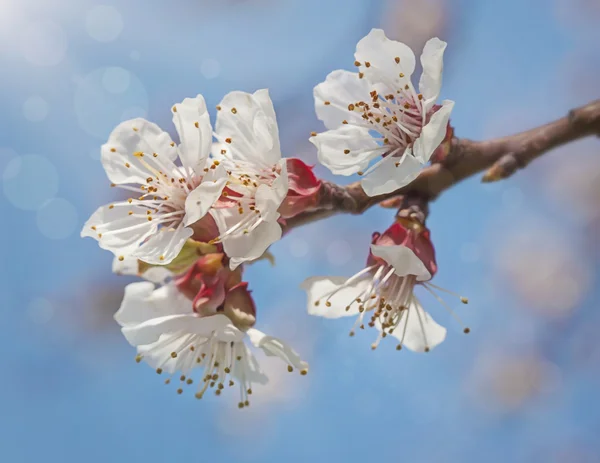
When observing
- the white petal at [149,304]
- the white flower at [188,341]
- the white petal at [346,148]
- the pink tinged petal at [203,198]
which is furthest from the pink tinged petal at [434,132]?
the white petal at [149,304]

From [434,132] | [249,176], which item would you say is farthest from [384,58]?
[249,176]

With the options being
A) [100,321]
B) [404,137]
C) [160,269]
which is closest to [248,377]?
[160,269]

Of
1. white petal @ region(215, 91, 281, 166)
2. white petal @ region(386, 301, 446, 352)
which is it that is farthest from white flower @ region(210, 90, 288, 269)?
→ white petal @ region(386, 301, 446, 352)

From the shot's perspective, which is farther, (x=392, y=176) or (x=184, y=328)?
(x=184, y=328)

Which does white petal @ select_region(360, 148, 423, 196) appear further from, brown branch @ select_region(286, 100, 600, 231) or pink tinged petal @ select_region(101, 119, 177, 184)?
pink tinged petal @ select_region(101, 119, 177, 184)

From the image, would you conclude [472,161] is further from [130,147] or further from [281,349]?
[130,147]
